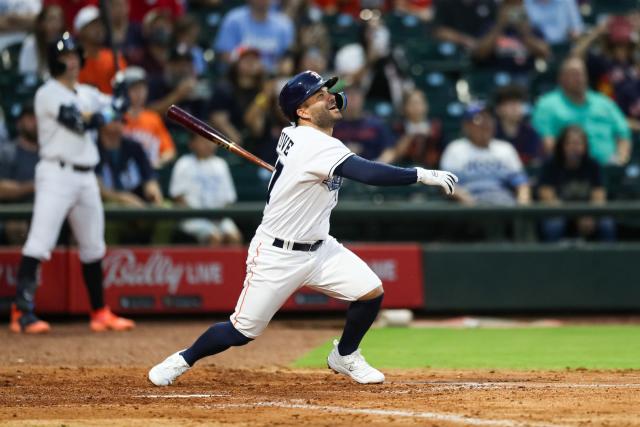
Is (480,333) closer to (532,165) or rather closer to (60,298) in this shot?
(532,165)

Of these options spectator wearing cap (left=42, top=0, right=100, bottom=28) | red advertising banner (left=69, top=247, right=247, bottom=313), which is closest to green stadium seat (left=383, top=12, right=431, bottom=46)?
spectator wearing cap (left=42, top=0, right=100, bottom=28)

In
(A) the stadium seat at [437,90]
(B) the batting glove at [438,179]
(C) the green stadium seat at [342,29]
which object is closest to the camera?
(B) the batting glove at [438,179]

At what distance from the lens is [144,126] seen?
11.0 meters

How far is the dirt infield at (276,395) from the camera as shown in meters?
4.91

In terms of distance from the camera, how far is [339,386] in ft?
20.3

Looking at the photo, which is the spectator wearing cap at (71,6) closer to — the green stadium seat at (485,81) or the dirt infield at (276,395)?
the green stadium seat at (485,81)

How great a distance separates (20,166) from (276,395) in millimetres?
5263

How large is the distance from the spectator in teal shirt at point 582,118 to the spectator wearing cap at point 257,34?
2904 mm

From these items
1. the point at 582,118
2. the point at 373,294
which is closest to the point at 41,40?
the point at 582,118

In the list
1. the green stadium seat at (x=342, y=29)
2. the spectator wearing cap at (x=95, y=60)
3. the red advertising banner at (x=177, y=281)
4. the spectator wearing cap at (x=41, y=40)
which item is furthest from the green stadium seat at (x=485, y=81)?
the spectator wearing cap at (x=41, y=40)

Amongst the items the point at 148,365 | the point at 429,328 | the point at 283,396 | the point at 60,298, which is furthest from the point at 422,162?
the point at 283,396

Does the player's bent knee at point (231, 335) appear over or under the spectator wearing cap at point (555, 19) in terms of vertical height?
under

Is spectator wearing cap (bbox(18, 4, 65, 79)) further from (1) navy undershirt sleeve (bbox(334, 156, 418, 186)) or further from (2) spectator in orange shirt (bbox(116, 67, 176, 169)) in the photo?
(1) navy undershirt sleeve (bbox(334, 156, 418, 186))

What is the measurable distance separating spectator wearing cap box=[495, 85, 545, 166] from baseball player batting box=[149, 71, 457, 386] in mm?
5564
